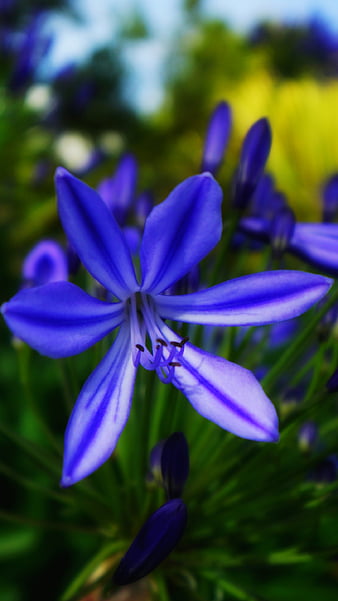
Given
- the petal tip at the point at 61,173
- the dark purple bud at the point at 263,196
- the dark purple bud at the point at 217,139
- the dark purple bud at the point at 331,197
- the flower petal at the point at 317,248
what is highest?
the petal tip at the point at 61,173

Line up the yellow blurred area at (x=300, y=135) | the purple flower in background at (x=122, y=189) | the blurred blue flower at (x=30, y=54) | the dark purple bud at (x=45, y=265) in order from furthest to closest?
the yellow blurred area at (x=300, y=135)
the blurred blue flower at (x=30, y=54)
the purple flower in background at (x=122, y=189)
the dark purple bud at (x=45, y=265)

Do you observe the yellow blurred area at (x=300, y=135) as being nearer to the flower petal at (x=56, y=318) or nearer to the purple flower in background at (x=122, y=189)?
the purple flower in background at (x=122, y=189)

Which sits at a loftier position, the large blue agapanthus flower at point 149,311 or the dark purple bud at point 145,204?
the large blue agapanthus flower at point 149,311

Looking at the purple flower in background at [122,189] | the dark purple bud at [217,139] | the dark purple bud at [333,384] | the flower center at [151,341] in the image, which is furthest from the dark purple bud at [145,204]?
the dark purple bud at [333,384]

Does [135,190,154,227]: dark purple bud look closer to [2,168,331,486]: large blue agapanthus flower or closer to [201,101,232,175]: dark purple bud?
[201,101,232,175]: dark purple bud

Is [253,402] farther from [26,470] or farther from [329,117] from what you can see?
[329,117]

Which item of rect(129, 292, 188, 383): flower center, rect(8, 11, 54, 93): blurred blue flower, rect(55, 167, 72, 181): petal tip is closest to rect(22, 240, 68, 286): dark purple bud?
rect(129, 292, 188, 383): flower center
